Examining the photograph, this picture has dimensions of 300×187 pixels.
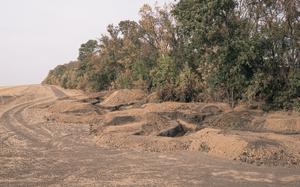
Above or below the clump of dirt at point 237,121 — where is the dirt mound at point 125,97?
above

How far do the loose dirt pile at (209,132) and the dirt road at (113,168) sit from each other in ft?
2.51

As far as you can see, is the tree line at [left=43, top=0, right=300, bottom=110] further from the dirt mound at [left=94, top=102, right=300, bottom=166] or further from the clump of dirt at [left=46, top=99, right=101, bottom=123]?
the clump of dirt at [left=46, top=99, right=101, bottom=123]

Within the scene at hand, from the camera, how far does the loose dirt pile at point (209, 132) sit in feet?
47.8

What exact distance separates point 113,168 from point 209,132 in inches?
208

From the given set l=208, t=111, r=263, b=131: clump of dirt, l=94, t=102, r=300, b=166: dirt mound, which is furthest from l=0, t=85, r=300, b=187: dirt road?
l=208, t=111, r=263, b=131: clump of dirt

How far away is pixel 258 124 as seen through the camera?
20.4 m

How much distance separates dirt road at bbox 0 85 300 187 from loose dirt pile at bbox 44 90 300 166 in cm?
77

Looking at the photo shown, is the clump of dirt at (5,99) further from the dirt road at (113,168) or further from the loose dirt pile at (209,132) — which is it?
the dirt road at (113,168)

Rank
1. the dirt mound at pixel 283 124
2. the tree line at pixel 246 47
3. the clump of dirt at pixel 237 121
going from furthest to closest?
the tree line at pixel 246 47, the clump of dirt at pixel 237 121, the dirt mound at pixel 283 124

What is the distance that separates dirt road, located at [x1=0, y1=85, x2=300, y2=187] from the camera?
38.2ft

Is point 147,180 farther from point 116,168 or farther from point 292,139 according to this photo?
point 292,139

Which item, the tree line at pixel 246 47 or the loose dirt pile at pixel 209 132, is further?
the tree line at pixel 246 47

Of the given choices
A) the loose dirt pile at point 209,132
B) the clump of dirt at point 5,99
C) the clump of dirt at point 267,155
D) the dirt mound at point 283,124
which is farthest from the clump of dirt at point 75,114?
Result: the clump of dirt at point 267,155

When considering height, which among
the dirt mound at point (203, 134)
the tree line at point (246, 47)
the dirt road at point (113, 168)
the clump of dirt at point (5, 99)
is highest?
the tree line at point (246, 47)
